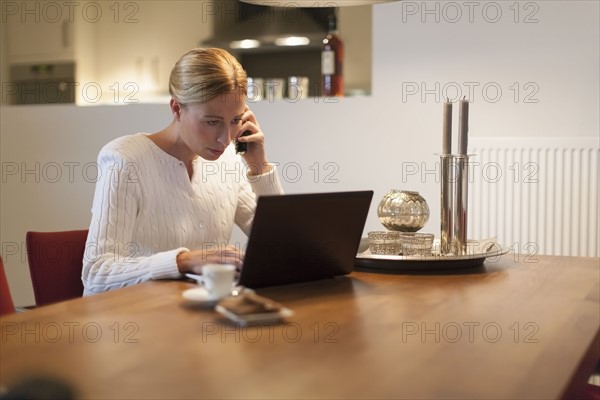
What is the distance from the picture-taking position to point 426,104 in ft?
11.8

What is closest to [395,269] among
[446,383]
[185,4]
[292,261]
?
[292,261]

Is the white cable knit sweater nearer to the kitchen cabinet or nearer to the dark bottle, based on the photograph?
the dark bottle

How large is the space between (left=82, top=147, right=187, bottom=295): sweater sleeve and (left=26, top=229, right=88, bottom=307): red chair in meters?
0.08

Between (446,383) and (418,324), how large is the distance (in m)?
0.32

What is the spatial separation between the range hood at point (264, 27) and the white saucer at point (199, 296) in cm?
292

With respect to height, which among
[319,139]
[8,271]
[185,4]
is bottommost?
[8,271]

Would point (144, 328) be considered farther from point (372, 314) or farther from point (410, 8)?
point (410, 8)

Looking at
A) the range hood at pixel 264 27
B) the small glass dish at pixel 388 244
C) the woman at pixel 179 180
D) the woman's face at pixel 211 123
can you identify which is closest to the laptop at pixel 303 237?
the small glass dish at pixel 388 244

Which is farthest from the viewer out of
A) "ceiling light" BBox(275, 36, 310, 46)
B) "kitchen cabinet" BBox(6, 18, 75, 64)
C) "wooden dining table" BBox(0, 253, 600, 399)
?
"kitchen cabinet" BBox(6, 18, 75, 64)

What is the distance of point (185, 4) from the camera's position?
4.43m

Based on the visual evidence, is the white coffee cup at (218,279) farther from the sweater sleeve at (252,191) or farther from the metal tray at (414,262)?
the sweater sleeve at (252,191)

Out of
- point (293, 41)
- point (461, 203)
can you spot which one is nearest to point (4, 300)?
point (461, 203)

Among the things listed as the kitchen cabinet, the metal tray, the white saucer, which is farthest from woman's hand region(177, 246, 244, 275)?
the kitchen cabinet

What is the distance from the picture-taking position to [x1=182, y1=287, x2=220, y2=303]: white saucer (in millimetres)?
1376
